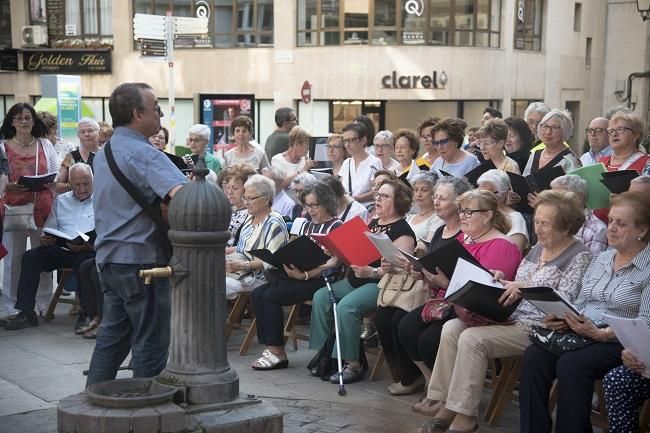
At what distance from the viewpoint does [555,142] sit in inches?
366

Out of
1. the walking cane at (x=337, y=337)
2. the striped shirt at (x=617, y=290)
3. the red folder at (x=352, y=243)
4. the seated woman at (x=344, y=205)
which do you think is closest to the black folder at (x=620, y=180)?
the striped shirt at (x=617, y=290)

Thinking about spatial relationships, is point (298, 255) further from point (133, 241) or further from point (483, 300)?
point (133, 241)

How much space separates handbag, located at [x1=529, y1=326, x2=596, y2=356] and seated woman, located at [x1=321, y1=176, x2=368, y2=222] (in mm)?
3138

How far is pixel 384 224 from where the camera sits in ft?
26.6

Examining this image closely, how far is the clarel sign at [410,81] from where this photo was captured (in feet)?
109

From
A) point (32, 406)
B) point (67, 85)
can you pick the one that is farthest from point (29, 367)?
point (67, 85)

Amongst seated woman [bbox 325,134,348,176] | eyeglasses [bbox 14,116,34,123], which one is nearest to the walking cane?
seated woman [bbox 325,134,348,176]

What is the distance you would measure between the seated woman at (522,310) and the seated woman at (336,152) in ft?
16.8

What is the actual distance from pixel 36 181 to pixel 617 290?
20.7 feet

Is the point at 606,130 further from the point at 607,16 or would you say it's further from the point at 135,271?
the point at 607,16

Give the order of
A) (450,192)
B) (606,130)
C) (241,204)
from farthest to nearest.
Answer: (241,204) → (606,130) → (450,192)

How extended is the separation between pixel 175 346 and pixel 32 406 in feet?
6.97

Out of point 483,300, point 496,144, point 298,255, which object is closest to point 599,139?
point 496,144

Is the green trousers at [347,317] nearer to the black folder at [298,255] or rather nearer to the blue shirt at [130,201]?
the black folder at [298,255]
